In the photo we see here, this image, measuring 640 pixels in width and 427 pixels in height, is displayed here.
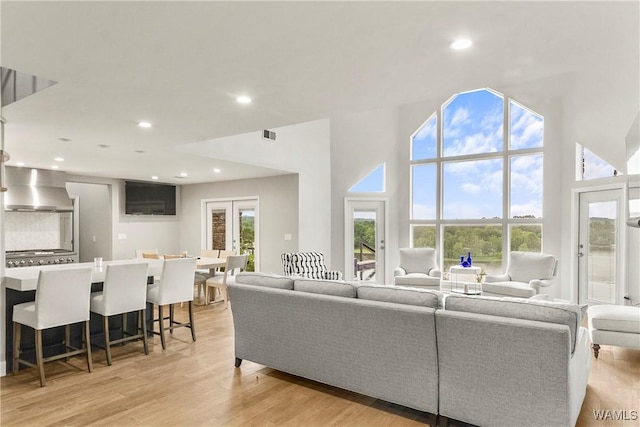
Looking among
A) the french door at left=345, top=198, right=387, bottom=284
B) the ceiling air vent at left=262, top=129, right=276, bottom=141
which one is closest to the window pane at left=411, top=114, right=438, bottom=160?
the french door at left=345, top=198, right=387, bottom=284

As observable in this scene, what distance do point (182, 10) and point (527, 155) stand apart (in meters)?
7.29

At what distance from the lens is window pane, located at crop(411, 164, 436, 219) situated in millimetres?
8570

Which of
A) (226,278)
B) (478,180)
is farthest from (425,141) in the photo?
(226,278)

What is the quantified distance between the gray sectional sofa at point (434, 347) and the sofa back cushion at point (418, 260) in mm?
4512

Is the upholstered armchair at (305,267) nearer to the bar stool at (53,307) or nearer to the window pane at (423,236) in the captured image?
the window pane at (423,236)

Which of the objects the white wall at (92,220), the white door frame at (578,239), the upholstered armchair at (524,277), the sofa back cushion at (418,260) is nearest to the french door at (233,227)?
the white wall at (92,220)

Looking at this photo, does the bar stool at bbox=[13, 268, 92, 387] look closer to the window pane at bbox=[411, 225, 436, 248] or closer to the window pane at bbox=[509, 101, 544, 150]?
the window pane at bbox=[411, 225, 436, 248]

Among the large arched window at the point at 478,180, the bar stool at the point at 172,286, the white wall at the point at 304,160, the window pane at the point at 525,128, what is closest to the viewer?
the bar stool at the point at 172,286

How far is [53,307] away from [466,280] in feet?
20.4

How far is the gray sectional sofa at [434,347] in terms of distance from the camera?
91.9 inches

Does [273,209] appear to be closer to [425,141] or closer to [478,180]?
[425,141]

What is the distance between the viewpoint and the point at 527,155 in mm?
7555

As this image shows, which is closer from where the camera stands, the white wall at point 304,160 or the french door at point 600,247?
the french door at point 600,247

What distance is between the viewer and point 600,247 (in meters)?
6.19
